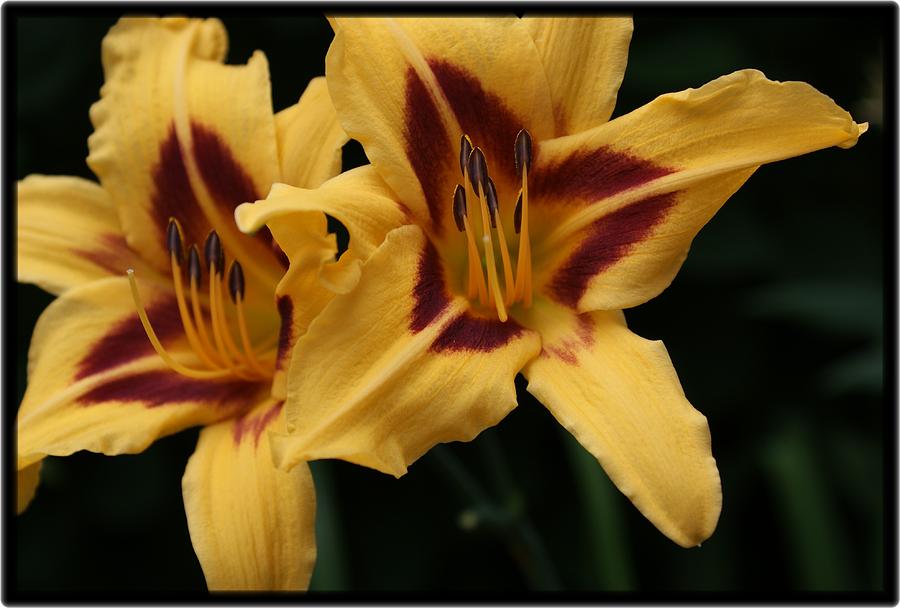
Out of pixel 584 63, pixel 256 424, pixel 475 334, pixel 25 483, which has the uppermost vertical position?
pixel 584 63

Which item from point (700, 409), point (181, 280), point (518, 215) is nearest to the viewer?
point (518, 215)

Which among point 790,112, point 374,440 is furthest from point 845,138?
point 374,440

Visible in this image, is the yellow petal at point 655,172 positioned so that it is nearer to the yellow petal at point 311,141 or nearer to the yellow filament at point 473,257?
the yellow filament at point 473,257

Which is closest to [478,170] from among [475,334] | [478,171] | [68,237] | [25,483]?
[478,171]

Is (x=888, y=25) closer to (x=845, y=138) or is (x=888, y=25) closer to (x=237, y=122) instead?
(x=845, y=138)

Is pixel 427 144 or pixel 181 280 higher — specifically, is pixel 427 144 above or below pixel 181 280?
above

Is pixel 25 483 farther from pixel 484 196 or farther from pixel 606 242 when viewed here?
pixel 606 242

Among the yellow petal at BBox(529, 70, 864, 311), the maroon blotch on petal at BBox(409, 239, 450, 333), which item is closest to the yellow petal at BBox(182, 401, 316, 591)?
the maroon blotch on petal at BBox(409, 239, 450, 333)
